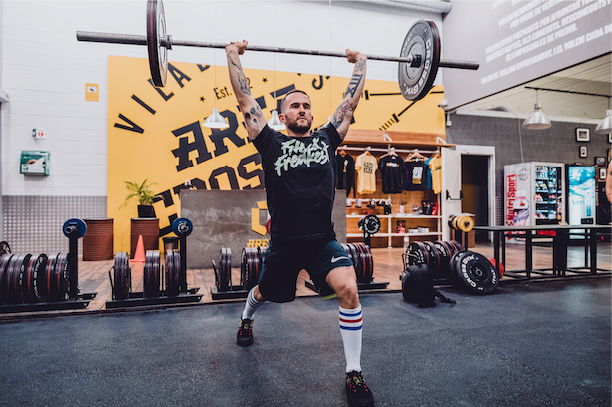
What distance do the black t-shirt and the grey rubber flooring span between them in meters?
0.71

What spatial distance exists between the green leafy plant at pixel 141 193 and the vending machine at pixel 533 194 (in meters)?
7.07

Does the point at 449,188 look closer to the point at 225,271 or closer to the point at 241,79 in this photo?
the point at 225,271

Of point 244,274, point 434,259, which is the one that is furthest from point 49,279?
point 434,259

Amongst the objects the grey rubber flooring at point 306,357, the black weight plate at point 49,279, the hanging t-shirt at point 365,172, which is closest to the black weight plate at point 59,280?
the black weight plate at point 49,279

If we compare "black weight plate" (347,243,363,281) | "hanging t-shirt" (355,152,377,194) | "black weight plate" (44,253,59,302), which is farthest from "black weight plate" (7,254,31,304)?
"hanging t-shirt" (355,152,377,194)

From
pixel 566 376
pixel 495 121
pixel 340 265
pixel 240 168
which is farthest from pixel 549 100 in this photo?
pixel 340 265

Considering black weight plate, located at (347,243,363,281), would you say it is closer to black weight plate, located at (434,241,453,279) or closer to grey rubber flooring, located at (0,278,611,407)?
grey rubber flooring, located at (0,278,611,407)

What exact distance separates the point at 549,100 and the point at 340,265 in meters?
8.46

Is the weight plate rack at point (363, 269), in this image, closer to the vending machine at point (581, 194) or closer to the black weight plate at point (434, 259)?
the black weight plate at point (434, 259)

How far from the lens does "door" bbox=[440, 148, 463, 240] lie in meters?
7.05

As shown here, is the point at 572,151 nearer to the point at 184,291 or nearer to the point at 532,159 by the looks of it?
the point at 532,159

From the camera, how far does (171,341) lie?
2240 millimetres

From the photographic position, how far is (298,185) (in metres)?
1.63

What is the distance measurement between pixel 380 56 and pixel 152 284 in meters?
2.43
